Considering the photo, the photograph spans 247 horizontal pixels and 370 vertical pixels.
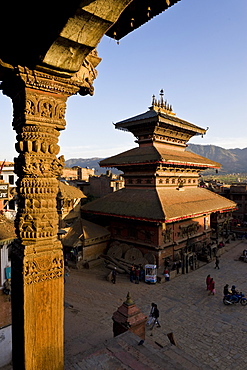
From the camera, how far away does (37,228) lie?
3934mm

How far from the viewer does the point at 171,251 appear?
62.1 ft

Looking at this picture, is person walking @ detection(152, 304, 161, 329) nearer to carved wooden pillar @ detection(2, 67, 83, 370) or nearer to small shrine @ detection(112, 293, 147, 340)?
small shrine @ detection(112, 293, 147, 340)

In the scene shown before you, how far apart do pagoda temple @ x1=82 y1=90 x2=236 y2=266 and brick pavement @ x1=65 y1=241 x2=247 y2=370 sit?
2.75m

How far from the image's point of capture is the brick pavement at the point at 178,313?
976 centimetres

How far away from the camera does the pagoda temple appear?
59.4 feet

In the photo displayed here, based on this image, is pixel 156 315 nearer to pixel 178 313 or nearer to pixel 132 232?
pixel 178 313

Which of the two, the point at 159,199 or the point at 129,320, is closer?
the point at 129,320

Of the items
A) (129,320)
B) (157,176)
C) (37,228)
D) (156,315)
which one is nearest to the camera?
(37,228)

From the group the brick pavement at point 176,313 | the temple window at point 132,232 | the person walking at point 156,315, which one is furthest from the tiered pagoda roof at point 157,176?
the person walking at point 156,315

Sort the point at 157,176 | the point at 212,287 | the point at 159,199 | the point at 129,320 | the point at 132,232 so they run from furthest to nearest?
the point at 157,176, the point at 132,232, the point at 159,199, the point at 212,287, the point at 129,320

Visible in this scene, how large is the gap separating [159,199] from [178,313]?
7.98 metres

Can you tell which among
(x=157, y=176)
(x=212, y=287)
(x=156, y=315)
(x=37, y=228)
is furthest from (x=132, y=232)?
(x=37, y=228)

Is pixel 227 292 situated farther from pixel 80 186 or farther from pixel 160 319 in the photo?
pixel 80 186

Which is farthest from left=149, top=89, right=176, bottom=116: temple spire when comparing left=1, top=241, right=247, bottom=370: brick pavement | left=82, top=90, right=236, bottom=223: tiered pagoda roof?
left=1, top=241, right=247, bottom=370: brick pavement
